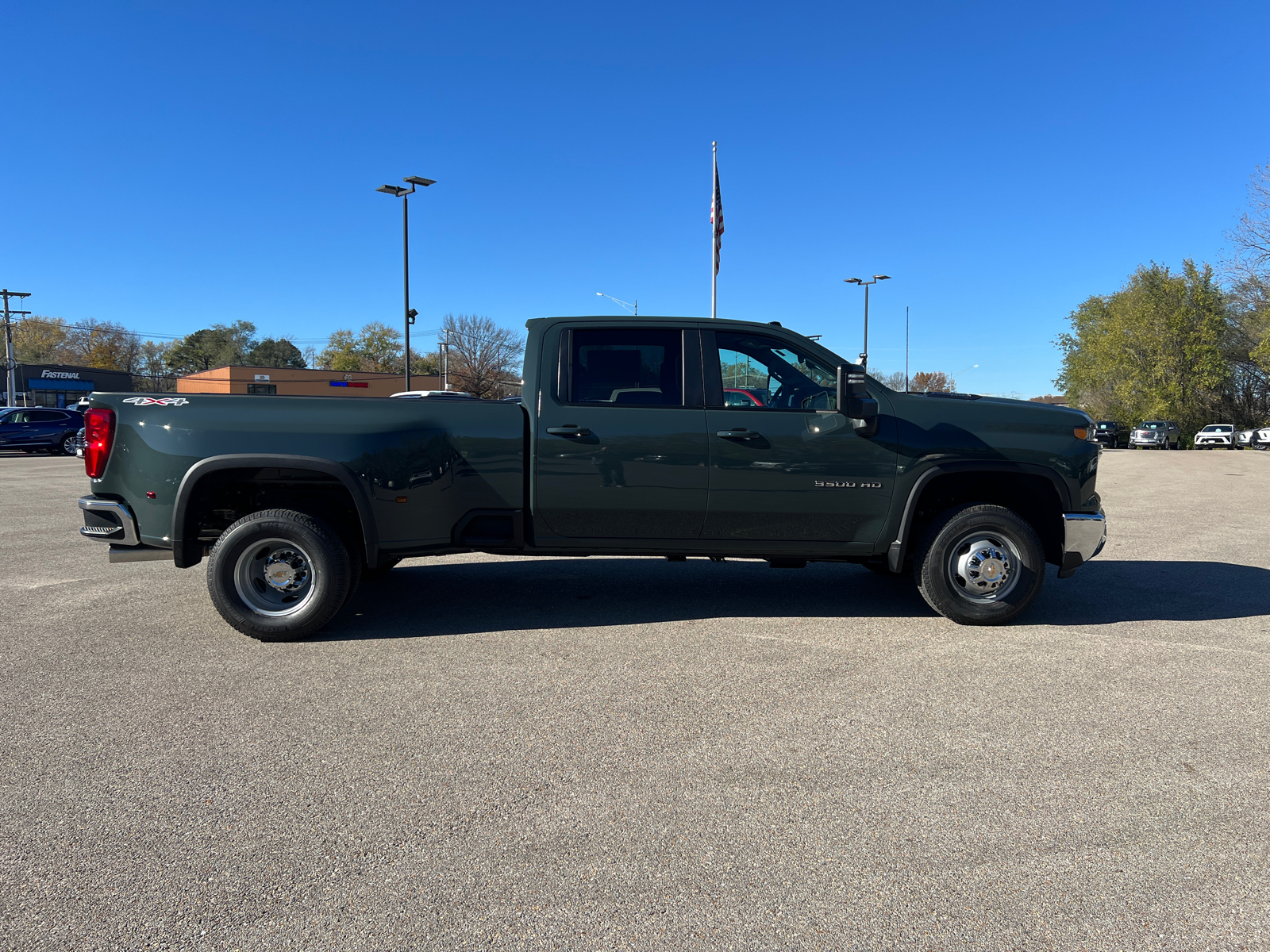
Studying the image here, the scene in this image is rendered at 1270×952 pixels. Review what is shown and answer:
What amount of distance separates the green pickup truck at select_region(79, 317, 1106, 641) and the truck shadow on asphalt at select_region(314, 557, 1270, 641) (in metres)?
0.51

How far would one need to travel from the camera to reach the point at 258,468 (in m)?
5.12

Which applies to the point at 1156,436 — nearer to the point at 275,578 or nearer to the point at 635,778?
the point at 275,578

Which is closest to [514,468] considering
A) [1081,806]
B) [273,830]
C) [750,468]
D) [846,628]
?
[750,468]

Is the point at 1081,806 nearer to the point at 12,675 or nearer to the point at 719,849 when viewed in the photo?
the point at 719,849

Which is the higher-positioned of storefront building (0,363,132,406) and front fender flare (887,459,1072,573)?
storefront building (0,363,132,406)

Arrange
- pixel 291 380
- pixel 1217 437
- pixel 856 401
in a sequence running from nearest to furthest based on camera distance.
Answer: pixel 856 401 → pixel 1217 437 → pixel 291 380

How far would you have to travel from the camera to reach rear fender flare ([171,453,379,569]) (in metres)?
4.99

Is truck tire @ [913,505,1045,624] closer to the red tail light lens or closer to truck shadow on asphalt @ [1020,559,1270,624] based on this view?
truck shadow on asphalt @ [1020,559,1270,624]

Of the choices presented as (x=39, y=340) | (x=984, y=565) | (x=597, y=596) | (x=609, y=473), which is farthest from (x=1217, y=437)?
(x=39, y=340)

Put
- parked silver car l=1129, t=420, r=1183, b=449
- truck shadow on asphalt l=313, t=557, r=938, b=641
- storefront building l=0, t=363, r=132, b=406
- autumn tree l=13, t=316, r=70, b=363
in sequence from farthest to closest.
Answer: autumn tree l=13, t=316, r=70, b=363 → storefront building l=0, t=363, r=132, b=406 → parked silver car l=1129, t=420, r=1183, b=449 → truck shadow on asphalt l=313, t=557, r=938, b=641

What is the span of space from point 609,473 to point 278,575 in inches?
83.2

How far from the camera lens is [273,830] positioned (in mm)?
2859

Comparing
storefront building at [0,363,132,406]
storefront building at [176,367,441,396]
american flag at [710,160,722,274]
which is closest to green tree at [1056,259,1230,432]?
american flag at [710,160,722,274]

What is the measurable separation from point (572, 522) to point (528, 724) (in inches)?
69.8
